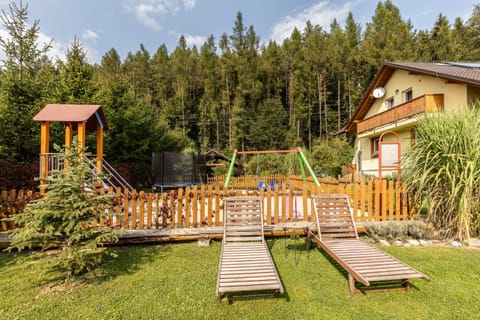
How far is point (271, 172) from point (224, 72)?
2055 cm

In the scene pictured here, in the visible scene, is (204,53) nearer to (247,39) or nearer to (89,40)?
(247,39)

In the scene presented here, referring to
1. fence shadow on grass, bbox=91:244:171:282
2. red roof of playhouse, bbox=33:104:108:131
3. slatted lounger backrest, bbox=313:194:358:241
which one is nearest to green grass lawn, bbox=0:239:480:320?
fence shadow on grass, bbox=91:244:171:282

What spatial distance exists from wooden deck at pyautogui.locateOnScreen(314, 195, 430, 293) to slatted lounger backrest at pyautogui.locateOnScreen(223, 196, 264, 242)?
1163 mm

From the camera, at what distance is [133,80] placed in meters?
35.1

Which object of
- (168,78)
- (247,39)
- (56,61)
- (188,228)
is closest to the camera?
(188,228)

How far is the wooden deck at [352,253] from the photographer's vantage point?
299 centimetres

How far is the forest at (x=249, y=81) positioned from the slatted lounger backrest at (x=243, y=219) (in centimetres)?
1100

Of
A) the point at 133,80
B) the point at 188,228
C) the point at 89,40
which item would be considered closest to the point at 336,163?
the point at 188,228

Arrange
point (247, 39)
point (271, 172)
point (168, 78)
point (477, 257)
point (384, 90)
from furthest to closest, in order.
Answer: point (168, 78) < point (247, 39) < point (271, 172) < point (384, 90) < point (477, 257)

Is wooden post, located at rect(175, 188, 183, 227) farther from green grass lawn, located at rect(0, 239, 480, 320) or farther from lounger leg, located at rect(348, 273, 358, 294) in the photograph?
lounger leg, located at rect(348, 273, 358, 294)

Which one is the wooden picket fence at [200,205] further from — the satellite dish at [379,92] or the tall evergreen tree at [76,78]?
the satellite dish at [379,92]

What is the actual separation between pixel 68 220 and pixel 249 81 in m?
33.4

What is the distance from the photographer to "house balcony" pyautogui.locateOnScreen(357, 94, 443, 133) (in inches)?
418

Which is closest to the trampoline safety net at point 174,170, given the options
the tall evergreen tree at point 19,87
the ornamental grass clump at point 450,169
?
the tall evergreen tree at point 19,87
